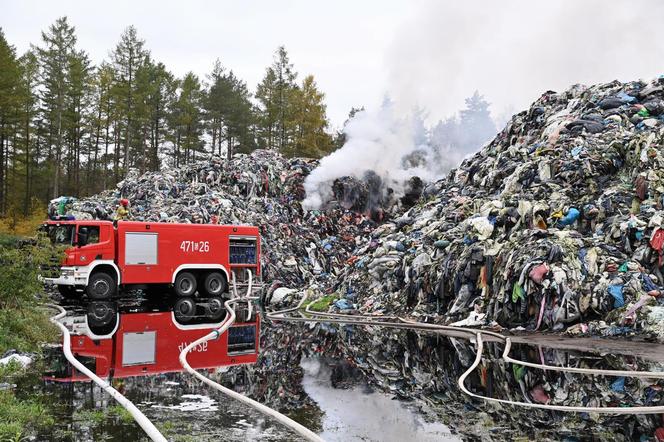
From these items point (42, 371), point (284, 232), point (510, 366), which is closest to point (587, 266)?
point (510, 366)

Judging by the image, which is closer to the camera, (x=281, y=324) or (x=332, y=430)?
(x=332, y=430)

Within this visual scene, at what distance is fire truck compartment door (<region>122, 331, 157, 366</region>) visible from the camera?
9156 millimetres

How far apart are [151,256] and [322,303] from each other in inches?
222

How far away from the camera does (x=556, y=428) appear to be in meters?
5.66

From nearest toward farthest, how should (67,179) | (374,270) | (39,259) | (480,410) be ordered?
1. (480,410)
2. (39,259)
3. (374,270)
4. (67,179)

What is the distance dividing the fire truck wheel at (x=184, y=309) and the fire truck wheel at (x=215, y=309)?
0.41 meters

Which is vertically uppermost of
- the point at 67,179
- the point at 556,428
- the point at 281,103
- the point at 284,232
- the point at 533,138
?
the point at 281,103

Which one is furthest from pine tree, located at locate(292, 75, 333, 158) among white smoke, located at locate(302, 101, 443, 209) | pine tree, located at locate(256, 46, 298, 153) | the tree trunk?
the tree trunk

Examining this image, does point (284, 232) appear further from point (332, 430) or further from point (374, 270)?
point (332, 430)

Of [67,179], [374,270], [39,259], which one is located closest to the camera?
[39,259]

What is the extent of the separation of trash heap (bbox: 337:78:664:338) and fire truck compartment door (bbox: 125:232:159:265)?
5912 mm

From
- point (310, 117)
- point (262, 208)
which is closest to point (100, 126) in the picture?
point (310, 117)

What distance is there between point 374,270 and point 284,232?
9.63m

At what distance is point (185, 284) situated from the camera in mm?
19484
